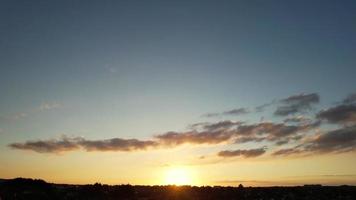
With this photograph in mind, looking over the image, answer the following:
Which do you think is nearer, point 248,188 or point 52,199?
point 52,199

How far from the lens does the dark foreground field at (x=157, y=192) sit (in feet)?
145

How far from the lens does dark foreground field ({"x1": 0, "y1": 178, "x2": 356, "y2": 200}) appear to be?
44312mm

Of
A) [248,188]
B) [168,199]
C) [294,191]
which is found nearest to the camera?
[168,199]

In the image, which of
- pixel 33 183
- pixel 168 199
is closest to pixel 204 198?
pixel 168 199

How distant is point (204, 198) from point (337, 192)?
13127mm

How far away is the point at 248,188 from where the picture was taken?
5084 centimetres

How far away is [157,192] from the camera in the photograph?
48344 mm

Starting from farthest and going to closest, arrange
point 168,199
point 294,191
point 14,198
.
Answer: point 294,191 → point 168,199 → point 14,198

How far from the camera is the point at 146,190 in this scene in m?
49.6

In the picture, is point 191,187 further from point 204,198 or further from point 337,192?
point 337,192

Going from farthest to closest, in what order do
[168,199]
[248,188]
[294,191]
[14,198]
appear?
[248,188] < [294,191] < [168,199] < [14,198]

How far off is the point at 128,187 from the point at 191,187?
24.8ft

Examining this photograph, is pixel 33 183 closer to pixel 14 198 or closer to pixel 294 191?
pixel 14 198

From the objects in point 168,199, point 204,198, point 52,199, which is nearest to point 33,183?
point 52,199
